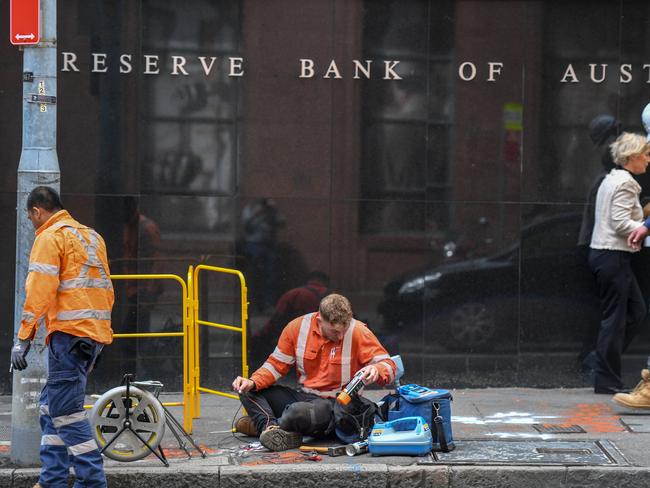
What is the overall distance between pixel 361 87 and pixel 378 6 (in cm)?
70

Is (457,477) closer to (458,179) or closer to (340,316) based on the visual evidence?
(340,316)

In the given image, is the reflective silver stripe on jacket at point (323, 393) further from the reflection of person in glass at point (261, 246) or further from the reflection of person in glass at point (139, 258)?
the reflection of person in glass at point (139, 258)

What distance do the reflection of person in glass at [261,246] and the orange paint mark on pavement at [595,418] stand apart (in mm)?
2709

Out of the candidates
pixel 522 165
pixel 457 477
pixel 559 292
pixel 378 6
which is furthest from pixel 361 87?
pixel 457 477

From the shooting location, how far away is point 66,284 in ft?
22.6

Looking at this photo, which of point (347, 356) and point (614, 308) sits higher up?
point (614, 308)

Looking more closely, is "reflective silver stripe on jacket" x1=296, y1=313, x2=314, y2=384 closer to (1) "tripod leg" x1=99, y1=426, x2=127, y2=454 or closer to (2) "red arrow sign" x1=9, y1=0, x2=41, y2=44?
(1) "tripod leg" x1=99, y1=426, x2=127, y2=454

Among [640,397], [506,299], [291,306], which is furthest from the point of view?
[506,299]

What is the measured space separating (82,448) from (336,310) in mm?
2000

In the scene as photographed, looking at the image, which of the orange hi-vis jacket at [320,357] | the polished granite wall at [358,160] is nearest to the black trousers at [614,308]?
the polished granite wall at [358,160]

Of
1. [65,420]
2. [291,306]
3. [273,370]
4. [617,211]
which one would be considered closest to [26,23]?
[65,420]

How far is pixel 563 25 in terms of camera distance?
10.1 meters

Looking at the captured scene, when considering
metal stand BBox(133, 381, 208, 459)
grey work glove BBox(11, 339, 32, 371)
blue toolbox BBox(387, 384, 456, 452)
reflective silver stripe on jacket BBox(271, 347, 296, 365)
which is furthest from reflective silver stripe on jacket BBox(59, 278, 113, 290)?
blue toolbox BBox(387, 384, 456, 452)

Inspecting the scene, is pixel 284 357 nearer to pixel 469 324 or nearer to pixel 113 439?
pixel 113 439
